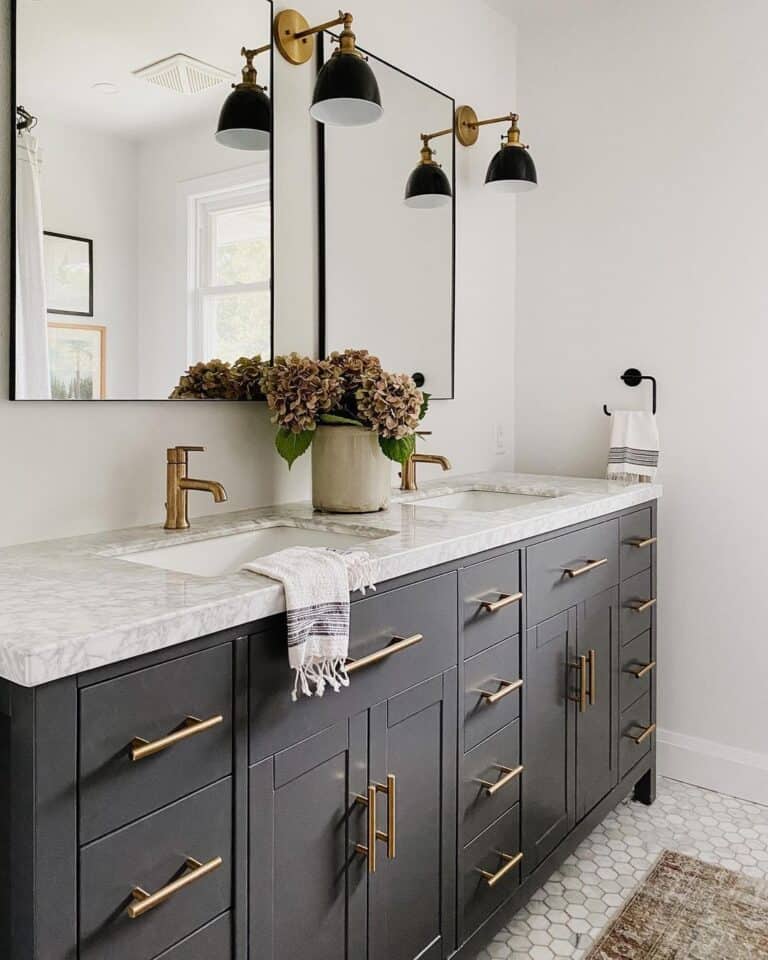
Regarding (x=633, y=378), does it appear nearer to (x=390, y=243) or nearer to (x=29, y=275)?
(x=390, y=243)

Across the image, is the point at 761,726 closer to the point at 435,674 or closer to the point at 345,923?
the point at 435,674

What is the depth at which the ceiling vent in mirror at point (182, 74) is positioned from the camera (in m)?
1.62

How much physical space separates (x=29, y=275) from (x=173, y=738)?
35.1 inches

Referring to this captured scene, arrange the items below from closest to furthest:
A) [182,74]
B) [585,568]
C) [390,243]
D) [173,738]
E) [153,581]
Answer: [173,738] → [153,581] → [182,74] → [585,568] → [390,243]

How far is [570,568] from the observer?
6.55 feet

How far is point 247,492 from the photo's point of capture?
1.93 metres

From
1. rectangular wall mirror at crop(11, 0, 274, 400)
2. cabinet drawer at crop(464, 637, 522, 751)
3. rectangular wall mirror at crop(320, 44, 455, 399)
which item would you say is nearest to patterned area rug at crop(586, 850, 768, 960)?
cabinet drawer at crop(464, 637, 522, 751)

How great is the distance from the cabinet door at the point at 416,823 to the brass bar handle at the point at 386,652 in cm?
9

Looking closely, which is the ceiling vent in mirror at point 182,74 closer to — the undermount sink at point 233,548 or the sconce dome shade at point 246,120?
the sconce dome shade at point 246,120

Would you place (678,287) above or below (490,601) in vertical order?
above

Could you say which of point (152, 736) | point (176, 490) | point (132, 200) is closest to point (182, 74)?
point (132, 200)

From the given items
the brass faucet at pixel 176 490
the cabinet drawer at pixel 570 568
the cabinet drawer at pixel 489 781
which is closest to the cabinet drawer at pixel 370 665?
the cabinet drawer at pixel 489 781

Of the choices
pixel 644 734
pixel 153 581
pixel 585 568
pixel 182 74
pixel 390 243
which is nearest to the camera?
pixel 153 581

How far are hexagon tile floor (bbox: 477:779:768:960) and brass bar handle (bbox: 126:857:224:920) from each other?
3.29 ft
